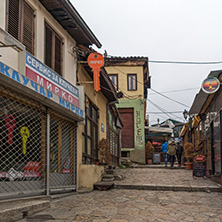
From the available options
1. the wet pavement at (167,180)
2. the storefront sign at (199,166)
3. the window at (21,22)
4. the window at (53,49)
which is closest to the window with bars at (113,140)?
the wet pavement at (167,180)

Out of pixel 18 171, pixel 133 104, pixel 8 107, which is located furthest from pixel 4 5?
pixel 133 104

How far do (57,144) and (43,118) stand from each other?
1318 mm

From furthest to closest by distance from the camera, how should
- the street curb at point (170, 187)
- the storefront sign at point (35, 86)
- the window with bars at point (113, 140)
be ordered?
the window with bars at point (113, 140) → the street curb at point (170, 187) → the storefront sign at point (35, 86)

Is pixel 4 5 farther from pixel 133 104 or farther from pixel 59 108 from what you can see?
pixel 133 104

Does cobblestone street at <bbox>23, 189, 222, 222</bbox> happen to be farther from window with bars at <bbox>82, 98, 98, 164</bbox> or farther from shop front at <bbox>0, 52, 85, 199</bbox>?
window with bars at <bbox>82, 98, 98, 164</bbox>

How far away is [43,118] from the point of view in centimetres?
833

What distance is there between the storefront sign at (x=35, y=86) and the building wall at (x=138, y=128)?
15.7m

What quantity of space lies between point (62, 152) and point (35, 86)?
3.02 meters

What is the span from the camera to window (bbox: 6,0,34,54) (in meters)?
7.54

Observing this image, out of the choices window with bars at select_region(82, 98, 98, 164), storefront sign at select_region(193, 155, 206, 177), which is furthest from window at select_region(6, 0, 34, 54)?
storefront sign at select_region(193, 155, 206, 177)

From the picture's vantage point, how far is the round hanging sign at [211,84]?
482 inches

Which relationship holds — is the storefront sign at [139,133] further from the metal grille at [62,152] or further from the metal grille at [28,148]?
the metal grille at [28,148]

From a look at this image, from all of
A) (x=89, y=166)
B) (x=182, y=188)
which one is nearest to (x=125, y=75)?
(x=89, y=166)

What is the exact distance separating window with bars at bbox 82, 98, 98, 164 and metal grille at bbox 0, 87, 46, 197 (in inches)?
157
